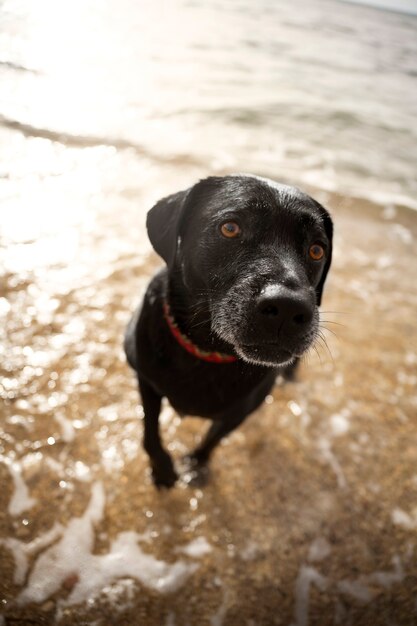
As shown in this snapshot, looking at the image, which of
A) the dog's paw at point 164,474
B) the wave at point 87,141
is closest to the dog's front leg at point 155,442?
the dog's paw at point 164,474

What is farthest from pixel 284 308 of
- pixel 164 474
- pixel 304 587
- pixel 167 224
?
pixel 304 587

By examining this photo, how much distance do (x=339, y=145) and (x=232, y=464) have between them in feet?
28.1

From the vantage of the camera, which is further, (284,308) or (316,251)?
(316,251)

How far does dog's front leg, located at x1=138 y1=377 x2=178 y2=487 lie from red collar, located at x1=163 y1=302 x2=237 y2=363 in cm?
37

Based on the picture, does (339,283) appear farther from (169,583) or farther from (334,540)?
(169,583)

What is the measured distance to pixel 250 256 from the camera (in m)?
1.78

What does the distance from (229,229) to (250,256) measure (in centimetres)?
17

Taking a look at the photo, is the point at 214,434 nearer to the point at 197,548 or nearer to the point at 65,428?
the point at 197,548

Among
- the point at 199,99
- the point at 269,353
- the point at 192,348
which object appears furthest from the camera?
the point at 199,99

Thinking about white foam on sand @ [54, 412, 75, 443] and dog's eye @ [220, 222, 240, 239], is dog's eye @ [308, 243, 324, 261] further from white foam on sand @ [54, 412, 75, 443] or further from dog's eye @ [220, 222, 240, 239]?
white foam on sand @ [54, 412, 75, 443]

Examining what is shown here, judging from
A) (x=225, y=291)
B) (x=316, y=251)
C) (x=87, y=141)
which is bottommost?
(x=87, y=141)

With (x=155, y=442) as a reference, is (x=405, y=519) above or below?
below

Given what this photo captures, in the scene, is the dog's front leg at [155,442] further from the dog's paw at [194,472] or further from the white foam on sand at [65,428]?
the white foam on sand at [65,428]

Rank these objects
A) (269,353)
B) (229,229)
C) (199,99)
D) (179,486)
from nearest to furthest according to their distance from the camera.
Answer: (269,353), (229,229), (179,486), (199,99)
